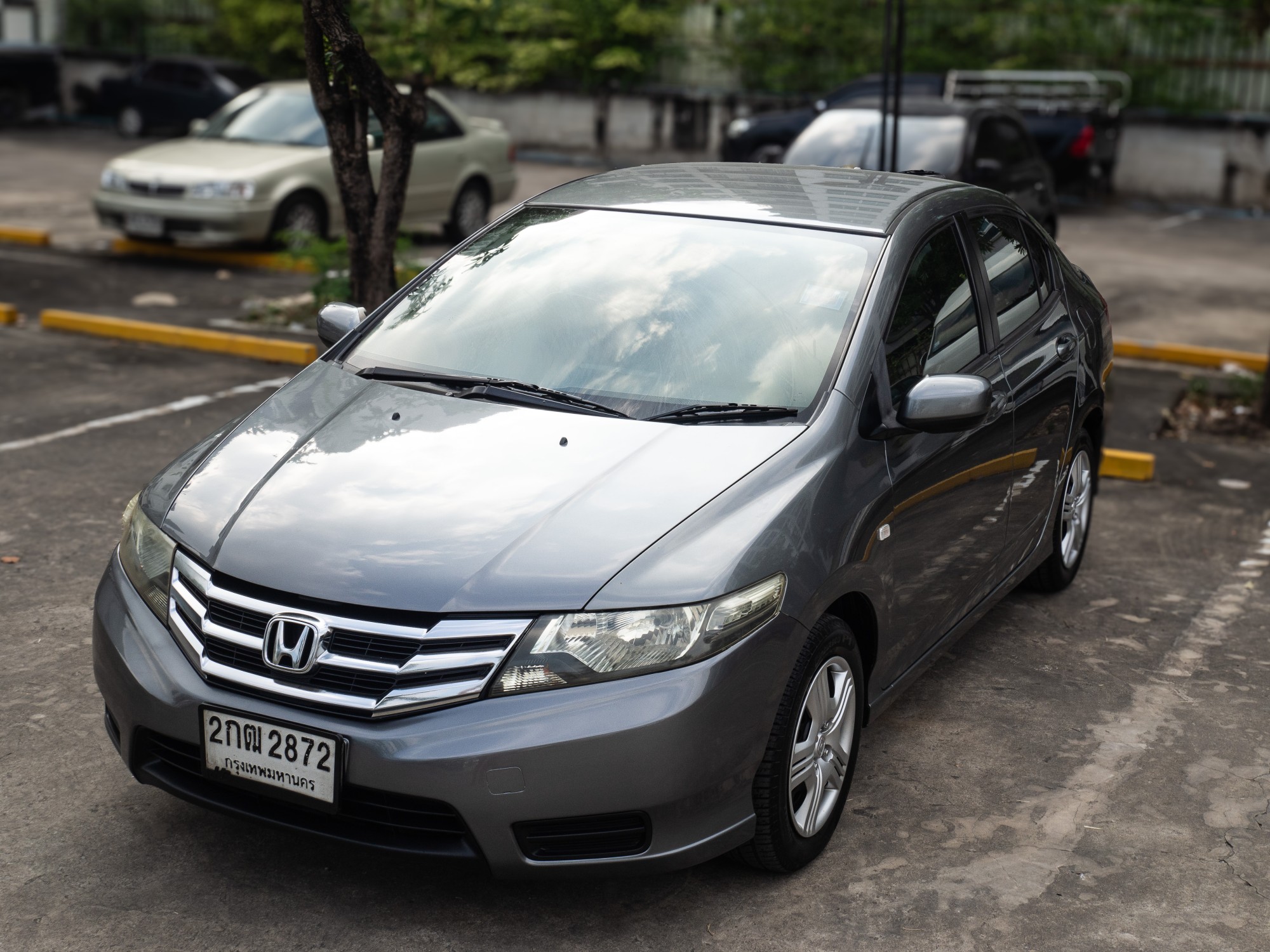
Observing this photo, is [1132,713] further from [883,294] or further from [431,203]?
[431,203]

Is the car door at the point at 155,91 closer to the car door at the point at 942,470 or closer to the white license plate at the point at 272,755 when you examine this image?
the car door at the point at 942,470

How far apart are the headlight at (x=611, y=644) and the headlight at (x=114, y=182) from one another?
37.2 feet

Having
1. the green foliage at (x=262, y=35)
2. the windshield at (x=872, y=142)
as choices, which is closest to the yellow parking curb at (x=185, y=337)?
the windshield at (x=872, y=142)

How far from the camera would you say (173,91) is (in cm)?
2642

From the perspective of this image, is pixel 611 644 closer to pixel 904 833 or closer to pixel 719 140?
pixel 904 833

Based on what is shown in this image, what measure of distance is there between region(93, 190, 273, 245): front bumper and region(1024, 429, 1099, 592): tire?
8.94 m

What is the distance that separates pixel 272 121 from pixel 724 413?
11.2m

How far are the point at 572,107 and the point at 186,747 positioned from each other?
2489 cm

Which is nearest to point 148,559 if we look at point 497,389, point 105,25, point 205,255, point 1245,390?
point 497,389

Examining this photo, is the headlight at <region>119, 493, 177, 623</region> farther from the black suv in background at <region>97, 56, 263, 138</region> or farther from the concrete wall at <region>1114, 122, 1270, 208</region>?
the black suv in background at <region>97, 56, 263, 138</region>

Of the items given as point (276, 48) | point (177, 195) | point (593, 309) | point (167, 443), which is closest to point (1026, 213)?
point (593, 309)

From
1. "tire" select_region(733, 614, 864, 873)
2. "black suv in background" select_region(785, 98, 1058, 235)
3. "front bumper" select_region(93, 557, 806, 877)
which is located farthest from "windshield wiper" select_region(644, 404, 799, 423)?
"black suv in background" select_region(785, 98, 1058, 235)

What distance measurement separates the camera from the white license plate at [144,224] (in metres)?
13.0

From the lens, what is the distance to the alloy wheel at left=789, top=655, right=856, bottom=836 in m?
3.59
